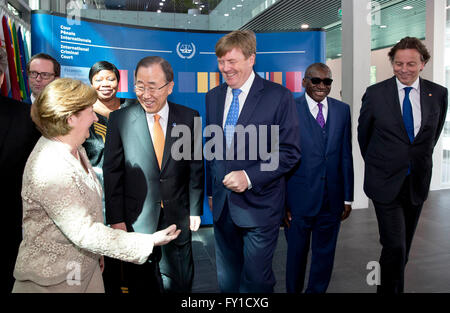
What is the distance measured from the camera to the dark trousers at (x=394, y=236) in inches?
104

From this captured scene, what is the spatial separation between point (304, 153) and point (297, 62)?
8.29 ft

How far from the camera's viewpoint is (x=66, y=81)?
4.89ft

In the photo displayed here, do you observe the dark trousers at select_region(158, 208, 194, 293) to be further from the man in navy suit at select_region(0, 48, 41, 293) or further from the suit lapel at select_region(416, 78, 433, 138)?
the suit lapel at select_region(416, 78, 433, 138)

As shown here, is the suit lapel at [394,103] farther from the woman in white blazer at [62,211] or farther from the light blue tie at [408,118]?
the woman in white blazer at [62,211]

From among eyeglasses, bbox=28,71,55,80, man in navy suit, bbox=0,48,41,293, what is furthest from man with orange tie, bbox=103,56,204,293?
eyeglasses, bbox=28,71,55,80

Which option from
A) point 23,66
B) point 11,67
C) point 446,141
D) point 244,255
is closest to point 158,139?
point 244,255

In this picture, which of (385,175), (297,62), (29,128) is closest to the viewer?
(29,128)

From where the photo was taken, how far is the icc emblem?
4793mm

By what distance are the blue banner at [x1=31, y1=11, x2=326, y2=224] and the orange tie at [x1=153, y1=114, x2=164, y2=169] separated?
2520 mm

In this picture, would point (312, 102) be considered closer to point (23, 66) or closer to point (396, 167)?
point (396, 167)

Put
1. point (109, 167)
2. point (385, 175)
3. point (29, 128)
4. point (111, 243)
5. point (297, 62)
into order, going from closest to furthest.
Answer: point (111, 243), point (29, 128), point (109, 167), point (385, 175), point (297, 62)

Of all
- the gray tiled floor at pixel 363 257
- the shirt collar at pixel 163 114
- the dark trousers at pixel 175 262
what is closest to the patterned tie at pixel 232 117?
the shirt collar at pixel 163 114
